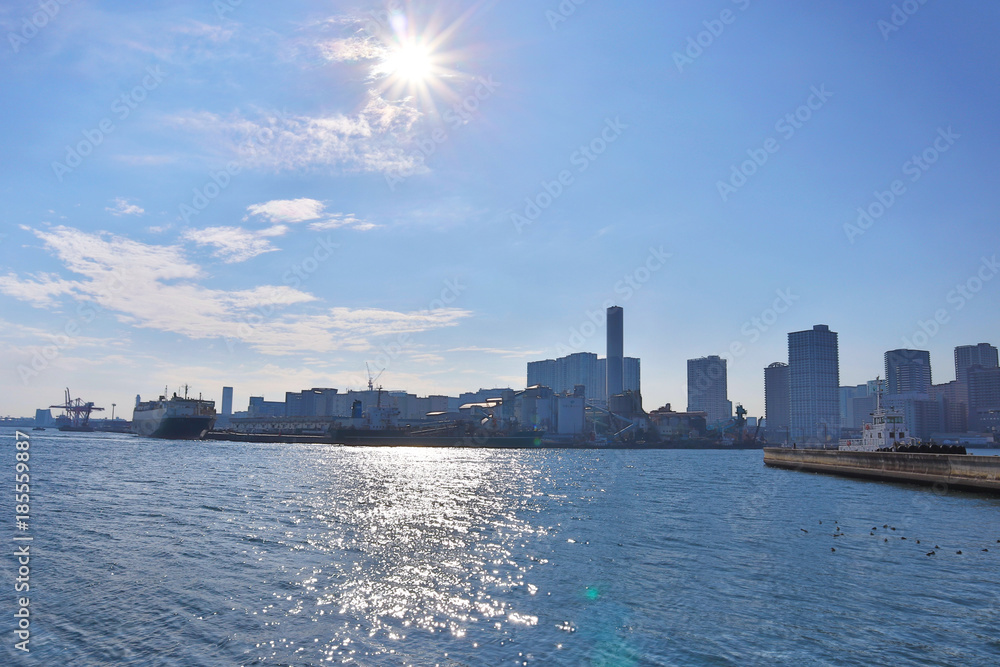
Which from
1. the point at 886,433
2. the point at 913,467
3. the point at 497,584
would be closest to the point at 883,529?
the point at 497,584

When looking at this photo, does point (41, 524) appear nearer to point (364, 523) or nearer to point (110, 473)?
point (364, 523)

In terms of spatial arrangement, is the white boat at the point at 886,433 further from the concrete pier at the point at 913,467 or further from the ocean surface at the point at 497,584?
the ocean surface at the point at 497,584

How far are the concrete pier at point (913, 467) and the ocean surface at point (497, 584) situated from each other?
1120 cm

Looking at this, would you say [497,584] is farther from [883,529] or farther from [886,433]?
[886,433]

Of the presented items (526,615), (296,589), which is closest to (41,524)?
(296,589)

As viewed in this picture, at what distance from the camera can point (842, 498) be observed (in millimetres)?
55156

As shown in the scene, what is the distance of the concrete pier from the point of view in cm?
5481

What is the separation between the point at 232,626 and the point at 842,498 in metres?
54.7

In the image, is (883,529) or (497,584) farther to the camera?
(883,529)

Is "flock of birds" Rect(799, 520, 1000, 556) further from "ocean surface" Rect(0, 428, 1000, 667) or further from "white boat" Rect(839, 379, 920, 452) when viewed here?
"white boat" Rect(839, 379, 920, 452)

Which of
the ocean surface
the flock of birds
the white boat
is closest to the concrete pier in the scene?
the white boat

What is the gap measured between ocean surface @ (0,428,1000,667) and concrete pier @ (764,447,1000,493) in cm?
1120

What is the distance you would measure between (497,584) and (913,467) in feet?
207

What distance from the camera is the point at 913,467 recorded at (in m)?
65.9
